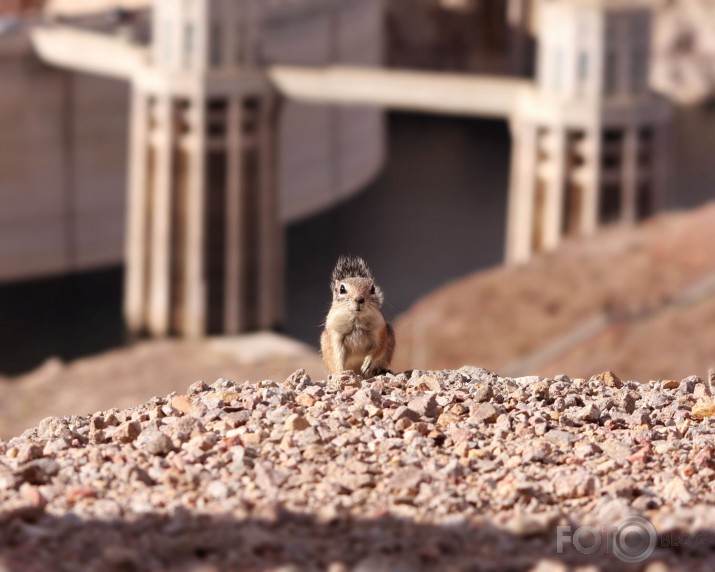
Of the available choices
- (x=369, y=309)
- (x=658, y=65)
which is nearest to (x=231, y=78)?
(x=658, y=65)

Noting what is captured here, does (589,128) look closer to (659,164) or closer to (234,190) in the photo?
(659,164)

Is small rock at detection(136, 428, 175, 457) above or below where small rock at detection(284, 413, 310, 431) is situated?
below

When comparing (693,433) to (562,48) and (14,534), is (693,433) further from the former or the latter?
(562,48)

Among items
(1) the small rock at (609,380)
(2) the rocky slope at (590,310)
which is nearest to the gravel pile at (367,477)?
(1) the small rock at (609,380)

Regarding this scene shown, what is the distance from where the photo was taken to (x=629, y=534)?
45.0ft

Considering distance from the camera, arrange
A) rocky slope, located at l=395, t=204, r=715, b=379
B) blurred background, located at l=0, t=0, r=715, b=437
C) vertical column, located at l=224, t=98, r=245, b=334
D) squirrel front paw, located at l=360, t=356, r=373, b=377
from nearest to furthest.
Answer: squirrel front paw, located at l=360, t=356, r=373, b=377, rocky slope, located at l=395, t=204, r=715, b=379, blurred background, located at l=0, t=0, r=715, b=437, vertical column, located at l=224, t=98, r=245, b=334

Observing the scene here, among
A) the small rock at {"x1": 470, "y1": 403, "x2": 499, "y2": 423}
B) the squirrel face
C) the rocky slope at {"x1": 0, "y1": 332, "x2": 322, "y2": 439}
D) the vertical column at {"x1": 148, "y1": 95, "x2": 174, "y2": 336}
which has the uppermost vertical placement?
the squirrel face

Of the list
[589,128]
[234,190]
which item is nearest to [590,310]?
[589,128]

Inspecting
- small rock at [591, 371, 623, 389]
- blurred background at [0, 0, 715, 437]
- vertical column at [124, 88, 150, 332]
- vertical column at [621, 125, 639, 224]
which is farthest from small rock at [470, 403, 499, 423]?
vertical column at [124, 88, 150, 332]

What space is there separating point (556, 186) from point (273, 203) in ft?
51.5

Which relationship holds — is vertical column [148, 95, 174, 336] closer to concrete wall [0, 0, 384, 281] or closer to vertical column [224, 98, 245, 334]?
vertical column [224, 98, 245, 334]

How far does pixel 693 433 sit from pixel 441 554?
445cm

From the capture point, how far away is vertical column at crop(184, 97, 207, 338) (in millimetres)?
83938
